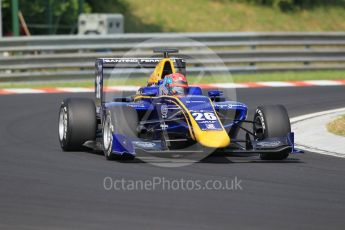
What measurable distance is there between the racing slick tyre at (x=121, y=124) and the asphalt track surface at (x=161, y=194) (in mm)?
182

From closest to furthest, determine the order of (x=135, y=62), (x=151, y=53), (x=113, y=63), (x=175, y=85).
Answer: (x=175, y=85) < (x=113, y=63) < (x=135, y=62) < (x=151, y=53)

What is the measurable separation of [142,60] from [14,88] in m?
9.01

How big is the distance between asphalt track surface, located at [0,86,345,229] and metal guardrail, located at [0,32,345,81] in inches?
373

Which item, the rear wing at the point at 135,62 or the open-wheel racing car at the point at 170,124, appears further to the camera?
the rear wing at the point at 135,62

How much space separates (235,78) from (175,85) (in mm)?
11982

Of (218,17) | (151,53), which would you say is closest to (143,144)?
(151,53)

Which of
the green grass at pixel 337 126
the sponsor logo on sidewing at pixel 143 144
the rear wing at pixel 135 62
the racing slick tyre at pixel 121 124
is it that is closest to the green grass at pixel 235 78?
the green grass at pixel 337 126

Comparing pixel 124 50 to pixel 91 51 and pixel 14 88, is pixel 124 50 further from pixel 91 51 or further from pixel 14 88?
pixel 14 88

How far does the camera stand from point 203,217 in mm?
8406

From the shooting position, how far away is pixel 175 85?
1281cm

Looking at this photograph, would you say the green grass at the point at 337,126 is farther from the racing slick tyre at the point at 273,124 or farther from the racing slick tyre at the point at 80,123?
the racing slick tyre at the point at 80,123

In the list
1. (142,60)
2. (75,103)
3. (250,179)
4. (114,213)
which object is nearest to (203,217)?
(114,213)

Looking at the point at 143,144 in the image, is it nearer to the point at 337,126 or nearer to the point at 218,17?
the point at 337,126

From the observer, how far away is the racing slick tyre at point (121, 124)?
11914mm
